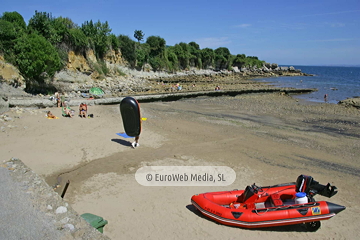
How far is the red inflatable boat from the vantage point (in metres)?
5.68

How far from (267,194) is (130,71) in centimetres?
4200

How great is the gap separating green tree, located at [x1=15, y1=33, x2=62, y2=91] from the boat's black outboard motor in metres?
22.9

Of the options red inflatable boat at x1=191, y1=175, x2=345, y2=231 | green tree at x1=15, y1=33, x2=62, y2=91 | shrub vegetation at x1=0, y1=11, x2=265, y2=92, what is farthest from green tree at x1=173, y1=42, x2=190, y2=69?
red inflatable boat at x1=191, y1=175, x2=345, y2=231

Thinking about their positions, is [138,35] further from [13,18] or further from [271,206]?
[271,206]

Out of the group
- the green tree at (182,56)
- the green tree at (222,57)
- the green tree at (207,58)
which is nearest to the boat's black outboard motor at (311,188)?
the green tree at (182,56)

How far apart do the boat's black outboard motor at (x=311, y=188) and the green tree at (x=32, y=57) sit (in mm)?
22910

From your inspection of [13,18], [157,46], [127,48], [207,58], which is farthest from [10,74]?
[207,58]

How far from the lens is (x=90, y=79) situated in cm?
3350

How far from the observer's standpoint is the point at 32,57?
22328 millimetres

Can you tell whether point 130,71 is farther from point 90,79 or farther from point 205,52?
point 205,52

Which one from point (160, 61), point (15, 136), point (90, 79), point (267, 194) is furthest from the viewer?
point (160, 61)

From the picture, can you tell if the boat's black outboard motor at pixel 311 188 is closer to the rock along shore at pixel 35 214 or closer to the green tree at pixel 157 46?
the rock along shore at pixel 35 214

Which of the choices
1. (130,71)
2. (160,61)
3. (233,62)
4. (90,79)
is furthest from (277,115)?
(233,62)

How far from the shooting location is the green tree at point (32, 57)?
22.1 metres
